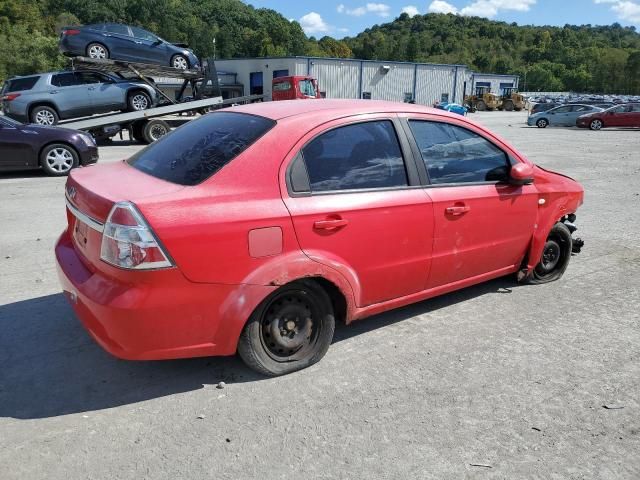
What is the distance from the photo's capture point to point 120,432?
270 centimetres

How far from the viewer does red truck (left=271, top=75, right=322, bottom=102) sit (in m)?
24.9

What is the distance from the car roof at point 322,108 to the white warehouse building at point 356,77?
4617cm

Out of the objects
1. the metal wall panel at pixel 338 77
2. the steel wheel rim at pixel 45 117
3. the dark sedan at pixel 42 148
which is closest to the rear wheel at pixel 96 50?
the steel wheel rim at pixel 45 117

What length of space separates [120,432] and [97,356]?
91 cm

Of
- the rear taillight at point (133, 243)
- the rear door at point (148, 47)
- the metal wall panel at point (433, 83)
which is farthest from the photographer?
the metal wall panel at point (433, 83)

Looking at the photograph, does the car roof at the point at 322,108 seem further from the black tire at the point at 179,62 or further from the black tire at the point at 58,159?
the black tire at the point at 179,62

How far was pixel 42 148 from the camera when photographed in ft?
32.8

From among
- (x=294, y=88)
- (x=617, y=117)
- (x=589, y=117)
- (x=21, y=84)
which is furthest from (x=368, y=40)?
(x=21, y=84)

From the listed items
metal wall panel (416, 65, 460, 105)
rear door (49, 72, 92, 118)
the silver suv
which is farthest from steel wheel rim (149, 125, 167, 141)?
metal wall panel (416, 65, 460, 105)

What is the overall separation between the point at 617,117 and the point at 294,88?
59.8 ft

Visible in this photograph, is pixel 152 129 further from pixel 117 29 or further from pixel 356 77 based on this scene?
pixel 356 77

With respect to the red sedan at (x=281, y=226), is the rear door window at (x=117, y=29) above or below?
above

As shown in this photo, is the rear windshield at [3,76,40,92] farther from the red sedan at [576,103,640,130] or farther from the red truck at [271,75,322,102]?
the red sedan at [576,103,640,130]

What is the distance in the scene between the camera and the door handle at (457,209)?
12.3ft
